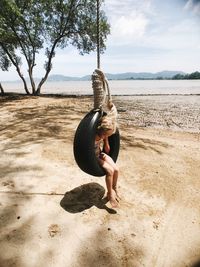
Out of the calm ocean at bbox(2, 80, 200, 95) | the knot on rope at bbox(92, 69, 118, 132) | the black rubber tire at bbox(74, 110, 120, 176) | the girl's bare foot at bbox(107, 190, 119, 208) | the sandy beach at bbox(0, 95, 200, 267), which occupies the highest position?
the knot on rope at bbox(92, 69, 118, 132)

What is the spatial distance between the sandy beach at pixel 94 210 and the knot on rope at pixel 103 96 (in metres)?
1.42

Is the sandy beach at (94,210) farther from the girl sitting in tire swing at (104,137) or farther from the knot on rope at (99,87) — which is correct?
the knot on rope at (99,87)

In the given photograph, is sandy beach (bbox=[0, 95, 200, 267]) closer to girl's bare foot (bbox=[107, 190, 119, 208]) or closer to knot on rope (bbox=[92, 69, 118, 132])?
girl's bare foot (bbox=[107, 190, 119, 208])

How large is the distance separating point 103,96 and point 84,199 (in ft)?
6.06

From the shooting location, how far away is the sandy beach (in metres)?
3.73

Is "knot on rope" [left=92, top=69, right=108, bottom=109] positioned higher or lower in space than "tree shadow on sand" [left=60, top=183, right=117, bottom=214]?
higher

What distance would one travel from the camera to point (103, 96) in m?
4.59

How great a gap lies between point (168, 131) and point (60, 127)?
4.52 meters

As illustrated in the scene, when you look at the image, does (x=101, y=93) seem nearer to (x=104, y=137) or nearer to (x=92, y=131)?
(x=92, y=131)

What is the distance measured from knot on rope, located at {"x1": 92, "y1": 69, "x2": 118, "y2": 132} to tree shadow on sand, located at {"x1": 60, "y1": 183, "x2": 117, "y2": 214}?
1316mm

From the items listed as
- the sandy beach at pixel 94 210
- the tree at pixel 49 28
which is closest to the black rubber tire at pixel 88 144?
the sandy beach at pixel 94 210

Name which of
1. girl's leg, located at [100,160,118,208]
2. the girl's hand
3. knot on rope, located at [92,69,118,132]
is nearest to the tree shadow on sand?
girl's leg, located at [100,160,118,208]

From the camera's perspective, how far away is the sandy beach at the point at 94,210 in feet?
12.2

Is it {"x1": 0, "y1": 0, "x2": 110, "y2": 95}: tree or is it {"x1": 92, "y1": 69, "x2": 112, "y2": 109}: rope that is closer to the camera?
{"x1": 92, "y1": 69, "x2": 112, "y2": 109}: rope
